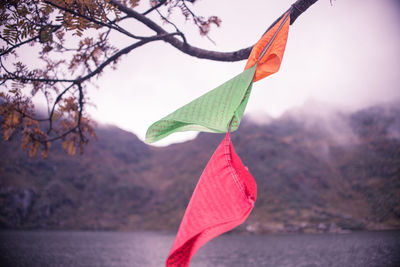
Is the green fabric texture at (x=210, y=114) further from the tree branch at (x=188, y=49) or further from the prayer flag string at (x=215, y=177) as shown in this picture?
the tree branch at (x=188, y=49)

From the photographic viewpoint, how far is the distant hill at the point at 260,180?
280 ft

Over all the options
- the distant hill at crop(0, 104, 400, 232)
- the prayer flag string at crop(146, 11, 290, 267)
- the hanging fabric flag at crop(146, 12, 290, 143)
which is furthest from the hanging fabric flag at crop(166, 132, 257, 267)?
the distant hill at crop(0, 104, 400, 232)

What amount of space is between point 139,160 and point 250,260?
99.7m

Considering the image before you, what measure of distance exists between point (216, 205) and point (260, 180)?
3990 inches

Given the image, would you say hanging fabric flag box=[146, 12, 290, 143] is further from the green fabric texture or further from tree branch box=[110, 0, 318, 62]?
tree branch box=[110, 0, 318, 62]

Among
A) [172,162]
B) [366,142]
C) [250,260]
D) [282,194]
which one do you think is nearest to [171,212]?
[172,162]

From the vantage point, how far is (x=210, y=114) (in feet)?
4.09

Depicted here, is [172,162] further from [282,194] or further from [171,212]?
[282,194]

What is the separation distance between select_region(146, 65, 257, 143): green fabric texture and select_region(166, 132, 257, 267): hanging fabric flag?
130 millimetres

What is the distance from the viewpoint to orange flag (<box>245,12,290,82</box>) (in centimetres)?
157

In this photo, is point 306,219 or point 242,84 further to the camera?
point 306,219

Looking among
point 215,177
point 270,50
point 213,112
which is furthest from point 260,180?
point 213,112

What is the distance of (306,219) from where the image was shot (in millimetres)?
84750

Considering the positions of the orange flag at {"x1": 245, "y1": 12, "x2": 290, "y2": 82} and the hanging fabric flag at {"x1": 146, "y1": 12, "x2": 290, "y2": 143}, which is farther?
the orange flag at {"x1": 245, "y1": 12, "x2": 290, "y2": 82}
